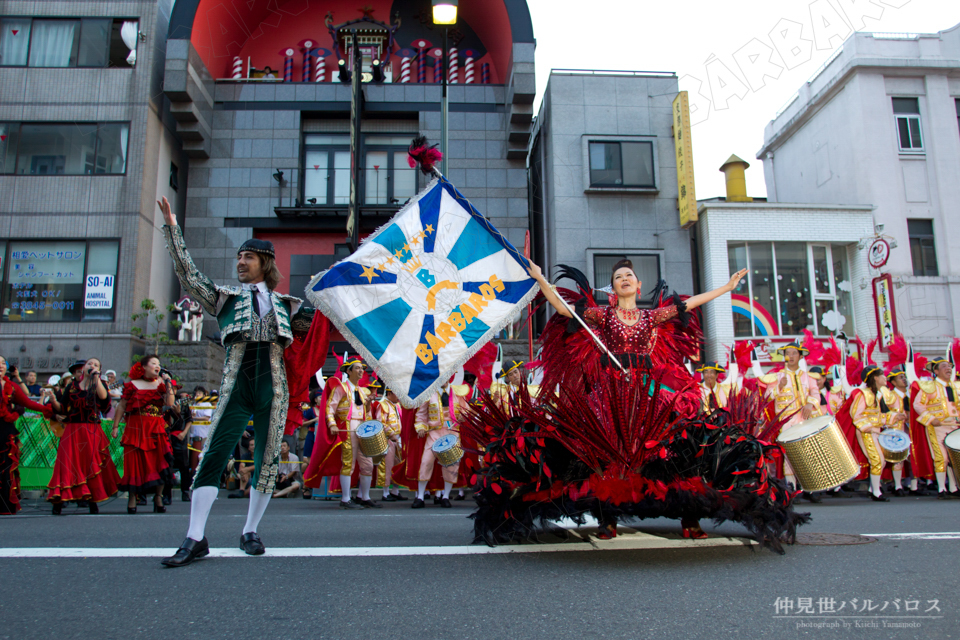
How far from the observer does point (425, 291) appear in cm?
459

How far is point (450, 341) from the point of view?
176 inches

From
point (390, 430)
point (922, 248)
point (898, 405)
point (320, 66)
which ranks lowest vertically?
point (390, 430)

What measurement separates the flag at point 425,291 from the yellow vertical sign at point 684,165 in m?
14.4

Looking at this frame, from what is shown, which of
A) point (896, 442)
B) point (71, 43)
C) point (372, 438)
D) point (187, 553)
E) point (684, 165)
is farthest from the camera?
point (684, 165)

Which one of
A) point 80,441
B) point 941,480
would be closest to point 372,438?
point 80,441

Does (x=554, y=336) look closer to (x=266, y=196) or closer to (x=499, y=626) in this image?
(x=499, y=626)

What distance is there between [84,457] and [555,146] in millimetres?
14009

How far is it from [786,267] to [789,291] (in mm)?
666

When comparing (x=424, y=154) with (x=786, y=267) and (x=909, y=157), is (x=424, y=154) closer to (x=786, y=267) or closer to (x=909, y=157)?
(x=786, y=267)

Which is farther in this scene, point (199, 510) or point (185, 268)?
point (185, 268)

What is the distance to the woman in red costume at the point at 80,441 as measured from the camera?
23.5ft

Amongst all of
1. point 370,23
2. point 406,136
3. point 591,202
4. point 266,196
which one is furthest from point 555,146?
point 266,196

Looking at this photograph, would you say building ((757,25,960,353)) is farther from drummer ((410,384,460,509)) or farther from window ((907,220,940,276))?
drummer ((410,384,460,509))

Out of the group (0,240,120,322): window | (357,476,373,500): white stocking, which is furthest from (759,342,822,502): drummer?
(0,240,120,322): window
